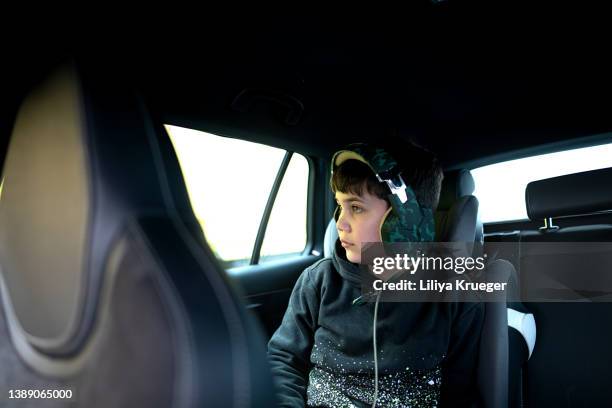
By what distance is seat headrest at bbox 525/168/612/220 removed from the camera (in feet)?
4.85

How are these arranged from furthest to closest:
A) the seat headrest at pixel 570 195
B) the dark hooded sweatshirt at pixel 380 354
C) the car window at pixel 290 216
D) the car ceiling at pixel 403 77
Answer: the car window at pixel 290 216
the car ceiling at pixel 403 77
the seat headrest at pixel 570 195
the dark hooded sweatshirt at pixel 380 354

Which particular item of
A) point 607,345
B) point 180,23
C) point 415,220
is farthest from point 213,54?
point 607,345

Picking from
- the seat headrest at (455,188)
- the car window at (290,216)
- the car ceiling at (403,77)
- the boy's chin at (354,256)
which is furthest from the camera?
the car window at (290,216)

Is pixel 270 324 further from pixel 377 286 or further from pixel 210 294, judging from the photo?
pixel 210 294

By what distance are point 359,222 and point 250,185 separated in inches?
38.4

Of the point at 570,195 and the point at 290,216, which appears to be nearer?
the point at 570,195

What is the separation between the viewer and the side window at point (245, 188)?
1895mm

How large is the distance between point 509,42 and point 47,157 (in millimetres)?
1741

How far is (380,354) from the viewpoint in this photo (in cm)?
128

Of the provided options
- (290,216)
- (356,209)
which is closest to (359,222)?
(356,209)

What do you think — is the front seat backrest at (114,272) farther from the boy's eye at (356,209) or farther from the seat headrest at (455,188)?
the seat headrest at (455,188)

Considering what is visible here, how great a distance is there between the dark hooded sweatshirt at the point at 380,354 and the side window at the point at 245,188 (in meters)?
0.43

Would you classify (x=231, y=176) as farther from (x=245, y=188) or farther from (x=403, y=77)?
(x=403, y=77)

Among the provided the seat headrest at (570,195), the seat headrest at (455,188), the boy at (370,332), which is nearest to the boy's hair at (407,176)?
the boy at (370,332)
